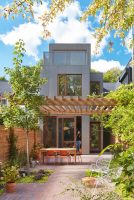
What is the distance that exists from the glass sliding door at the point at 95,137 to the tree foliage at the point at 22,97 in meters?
13.1

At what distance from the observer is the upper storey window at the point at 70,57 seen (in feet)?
87.4

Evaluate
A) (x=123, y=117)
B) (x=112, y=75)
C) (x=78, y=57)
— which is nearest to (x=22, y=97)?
(x=123, y=117)

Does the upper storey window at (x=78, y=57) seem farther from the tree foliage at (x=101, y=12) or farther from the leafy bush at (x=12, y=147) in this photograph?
the tree foliage at (x=101, y=12)

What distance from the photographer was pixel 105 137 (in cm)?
2772

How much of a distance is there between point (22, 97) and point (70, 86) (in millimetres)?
12251

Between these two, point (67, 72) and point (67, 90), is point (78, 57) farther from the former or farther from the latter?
point (67, 90)

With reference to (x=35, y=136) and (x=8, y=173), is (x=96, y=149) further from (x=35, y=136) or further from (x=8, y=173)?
(x=8, y=173)

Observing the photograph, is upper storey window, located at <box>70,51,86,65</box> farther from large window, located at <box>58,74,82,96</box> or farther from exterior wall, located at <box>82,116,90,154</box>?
exterior wall, located at <box>82,116,90,154</box>

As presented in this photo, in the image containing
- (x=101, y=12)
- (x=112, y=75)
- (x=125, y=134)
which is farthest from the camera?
(x=112, y=75)

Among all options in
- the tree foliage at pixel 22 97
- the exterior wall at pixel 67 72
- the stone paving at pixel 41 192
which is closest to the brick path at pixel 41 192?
the stone paving at pixel 41 192

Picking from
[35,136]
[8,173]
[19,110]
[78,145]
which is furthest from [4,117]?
[78,145]

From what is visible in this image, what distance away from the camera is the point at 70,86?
26266 millimetres

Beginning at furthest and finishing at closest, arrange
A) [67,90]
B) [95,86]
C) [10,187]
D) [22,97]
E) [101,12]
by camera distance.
A: [95,86], [67,90], [22,97], [10,187], [101,12]

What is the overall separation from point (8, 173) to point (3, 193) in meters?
0.69
